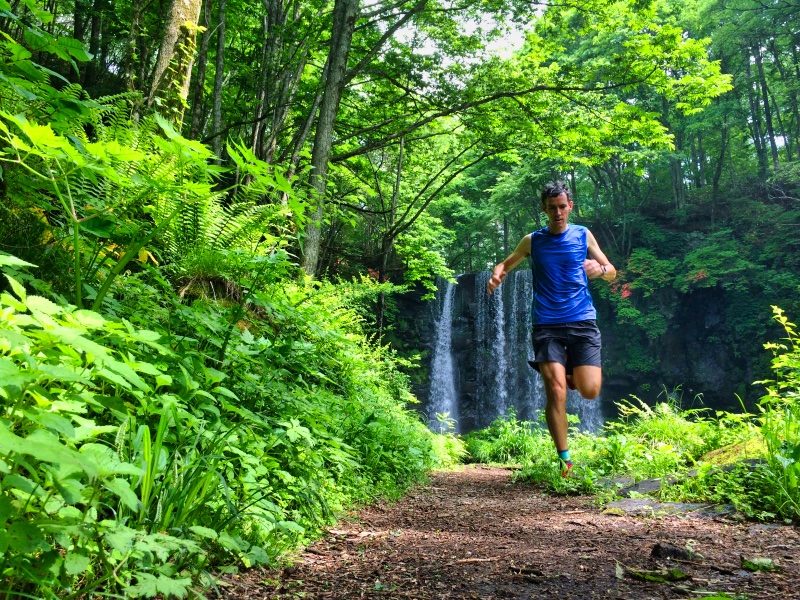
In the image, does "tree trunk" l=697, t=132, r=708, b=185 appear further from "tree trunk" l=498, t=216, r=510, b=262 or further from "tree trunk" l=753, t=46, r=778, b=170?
"tree trunk" l=498, t=216, r=510, b=262

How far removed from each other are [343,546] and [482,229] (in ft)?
97.9

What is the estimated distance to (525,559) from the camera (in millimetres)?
1863

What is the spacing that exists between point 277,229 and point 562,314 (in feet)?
10.8

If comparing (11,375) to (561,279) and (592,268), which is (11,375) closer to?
(561,279)

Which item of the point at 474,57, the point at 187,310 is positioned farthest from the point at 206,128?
the point at 187,310

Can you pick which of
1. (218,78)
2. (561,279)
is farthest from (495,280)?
(218,78)

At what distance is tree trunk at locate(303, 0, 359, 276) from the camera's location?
21.9ft

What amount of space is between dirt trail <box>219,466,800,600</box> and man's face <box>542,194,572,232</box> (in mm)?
2172

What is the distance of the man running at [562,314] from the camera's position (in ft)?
12.9

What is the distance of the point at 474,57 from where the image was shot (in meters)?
9.21

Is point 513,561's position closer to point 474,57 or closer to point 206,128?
point 474,57

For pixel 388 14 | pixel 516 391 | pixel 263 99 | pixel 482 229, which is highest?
pixel 482 229

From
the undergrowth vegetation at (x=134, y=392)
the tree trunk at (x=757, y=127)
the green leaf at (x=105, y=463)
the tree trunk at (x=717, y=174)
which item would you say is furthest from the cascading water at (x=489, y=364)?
the green leaf at (x=105, y=463)

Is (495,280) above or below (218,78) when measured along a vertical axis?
below
